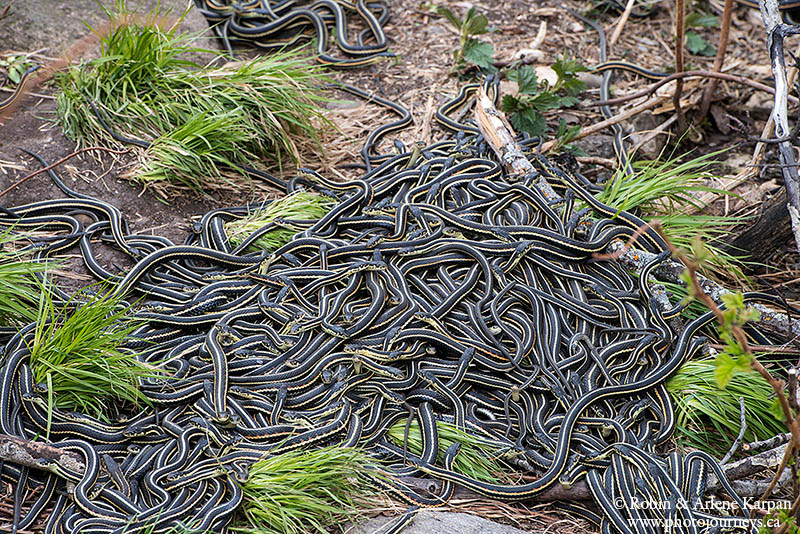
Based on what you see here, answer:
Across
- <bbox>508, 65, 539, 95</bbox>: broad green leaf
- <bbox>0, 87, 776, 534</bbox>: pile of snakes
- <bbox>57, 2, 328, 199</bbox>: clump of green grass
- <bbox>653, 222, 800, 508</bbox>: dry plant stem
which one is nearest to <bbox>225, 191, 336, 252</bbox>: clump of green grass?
<bbox>0, 87, 776, 534</bbox>: pile of snakes

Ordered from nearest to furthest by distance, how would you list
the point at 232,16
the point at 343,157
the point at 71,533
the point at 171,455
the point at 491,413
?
the point at 71,533 < the point at 171,455 < the point at 491,413 < the point at 343,157 < the point at 232,16

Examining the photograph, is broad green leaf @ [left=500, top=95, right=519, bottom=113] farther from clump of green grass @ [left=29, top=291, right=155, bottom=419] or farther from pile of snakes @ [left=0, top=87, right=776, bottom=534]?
clump of green grass @ [left=29, top=291, right=155, bottom=419]

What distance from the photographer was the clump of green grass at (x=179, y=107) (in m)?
5.88

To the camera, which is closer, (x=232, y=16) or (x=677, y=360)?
(x=677, y=360)

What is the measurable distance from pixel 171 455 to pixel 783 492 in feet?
12.4

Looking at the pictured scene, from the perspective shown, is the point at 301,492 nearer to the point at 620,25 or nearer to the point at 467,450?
the point at 467,450

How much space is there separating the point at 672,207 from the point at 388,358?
3.07 meters

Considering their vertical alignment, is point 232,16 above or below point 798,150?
above

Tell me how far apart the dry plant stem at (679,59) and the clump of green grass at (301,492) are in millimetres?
5155

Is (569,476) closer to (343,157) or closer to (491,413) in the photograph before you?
(491,413)

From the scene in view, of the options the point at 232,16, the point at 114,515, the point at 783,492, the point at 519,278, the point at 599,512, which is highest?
the point at 232,16

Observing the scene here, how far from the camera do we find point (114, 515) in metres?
3.50

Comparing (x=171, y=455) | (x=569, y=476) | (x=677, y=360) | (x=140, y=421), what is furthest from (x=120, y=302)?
(x=677, y=360)

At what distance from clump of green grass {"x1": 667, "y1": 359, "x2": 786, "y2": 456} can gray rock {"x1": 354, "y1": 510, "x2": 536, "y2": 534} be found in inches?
58.8
